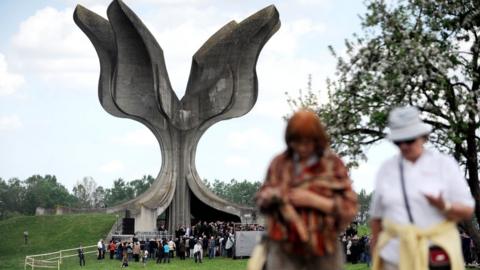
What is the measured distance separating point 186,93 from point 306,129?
41012mm

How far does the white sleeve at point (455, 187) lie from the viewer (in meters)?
4.93

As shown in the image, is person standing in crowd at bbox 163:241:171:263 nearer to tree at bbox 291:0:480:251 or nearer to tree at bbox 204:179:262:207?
tree at bbox 291:0:480:251

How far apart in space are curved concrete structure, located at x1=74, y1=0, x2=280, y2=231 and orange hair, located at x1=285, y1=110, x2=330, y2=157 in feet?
126

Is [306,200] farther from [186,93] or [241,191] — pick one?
[241,191]

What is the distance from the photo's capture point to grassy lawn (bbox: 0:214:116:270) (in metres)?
40.0

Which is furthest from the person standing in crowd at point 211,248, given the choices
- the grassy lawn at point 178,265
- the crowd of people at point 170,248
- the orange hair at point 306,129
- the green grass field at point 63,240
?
the orange hair at point 306,129

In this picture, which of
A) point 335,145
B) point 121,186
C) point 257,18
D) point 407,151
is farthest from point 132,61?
point 121,186

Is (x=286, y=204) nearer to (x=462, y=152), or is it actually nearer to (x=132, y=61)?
(x=462, y=152)

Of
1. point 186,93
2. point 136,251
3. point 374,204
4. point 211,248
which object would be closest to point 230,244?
point 211,248

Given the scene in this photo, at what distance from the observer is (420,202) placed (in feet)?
16.4

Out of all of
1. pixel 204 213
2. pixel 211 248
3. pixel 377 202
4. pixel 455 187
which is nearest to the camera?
pixel 455 187

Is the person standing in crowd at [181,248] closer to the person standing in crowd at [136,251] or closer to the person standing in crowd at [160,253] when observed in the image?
the person standing in crowd at [160,253]

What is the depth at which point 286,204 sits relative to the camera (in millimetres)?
4441

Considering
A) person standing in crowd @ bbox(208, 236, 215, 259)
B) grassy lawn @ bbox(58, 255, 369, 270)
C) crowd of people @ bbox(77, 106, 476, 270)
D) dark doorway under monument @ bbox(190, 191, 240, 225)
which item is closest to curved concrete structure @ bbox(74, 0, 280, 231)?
dark doorway under monument @ bbox(190, 191, 240, 225)
